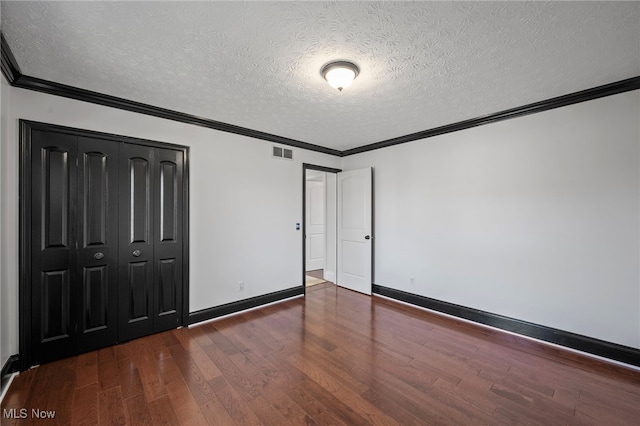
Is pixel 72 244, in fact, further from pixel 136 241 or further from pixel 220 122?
pixel 220 122

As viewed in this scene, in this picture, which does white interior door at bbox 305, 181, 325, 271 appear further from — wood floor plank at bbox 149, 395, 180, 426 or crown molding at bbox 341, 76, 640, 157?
wood floor plank at bbox 149, 395, 180, 426

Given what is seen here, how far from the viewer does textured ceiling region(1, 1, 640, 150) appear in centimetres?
162

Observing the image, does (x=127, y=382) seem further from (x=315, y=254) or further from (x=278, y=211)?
(x=315, y=254)

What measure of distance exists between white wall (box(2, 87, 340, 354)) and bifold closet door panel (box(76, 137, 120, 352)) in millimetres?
337

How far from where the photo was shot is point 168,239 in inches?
124

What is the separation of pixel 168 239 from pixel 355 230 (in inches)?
116

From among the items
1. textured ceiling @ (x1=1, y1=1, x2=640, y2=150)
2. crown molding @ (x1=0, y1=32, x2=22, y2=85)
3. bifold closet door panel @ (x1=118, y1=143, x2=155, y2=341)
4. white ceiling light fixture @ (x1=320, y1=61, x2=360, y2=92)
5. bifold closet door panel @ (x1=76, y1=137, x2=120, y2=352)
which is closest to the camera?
→ textured ceiling @ (x1=1, y1=1, x2=640, y2=150)

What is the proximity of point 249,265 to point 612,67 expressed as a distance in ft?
14.1

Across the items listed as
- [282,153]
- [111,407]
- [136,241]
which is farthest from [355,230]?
[111,407]

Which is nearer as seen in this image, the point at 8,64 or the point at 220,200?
the point at 8,64

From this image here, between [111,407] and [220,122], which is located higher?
[220,122]

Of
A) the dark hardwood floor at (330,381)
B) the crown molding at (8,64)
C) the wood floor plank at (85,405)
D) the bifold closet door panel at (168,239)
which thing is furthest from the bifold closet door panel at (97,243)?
the wood floor plank at (85,405)

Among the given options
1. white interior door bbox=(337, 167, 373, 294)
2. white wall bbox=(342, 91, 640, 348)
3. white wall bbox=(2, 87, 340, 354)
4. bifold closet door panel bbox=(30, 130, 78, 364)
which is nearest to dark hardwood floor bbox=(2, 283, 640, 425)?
bifold closet door panel bbox=(30, 130, 78, 364)

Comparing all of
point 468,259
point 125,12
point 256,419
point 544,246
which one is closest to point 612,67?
point 544,246
